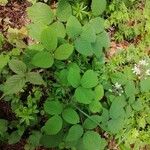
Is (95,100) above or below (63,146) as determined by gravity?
above

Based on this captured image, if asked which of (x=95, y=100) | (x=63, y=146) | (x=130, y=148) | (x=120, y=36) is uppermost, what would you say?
(x=120, y=36)

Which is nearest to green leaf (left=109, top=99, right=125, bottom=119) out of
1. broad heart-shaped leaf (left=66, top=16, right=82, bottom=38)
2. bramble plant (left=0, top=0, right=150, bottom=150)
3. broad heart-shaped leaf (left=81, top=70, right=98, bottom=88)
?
bramble plant (left=0, top=0, right=150, bottom=150)

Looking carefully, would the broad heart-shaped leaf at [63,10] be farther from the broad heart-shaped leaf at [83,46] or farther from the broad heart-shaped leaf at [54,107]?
the broad heart-shaped leaf at [54,107]

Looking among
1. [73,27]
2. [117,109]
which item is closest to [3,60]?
[73,27]

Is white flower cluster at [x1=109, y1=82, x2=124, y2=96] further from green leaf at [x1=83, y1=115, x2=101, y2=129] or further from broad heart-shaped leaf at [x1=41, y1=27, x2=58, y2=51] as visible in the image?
broad heart-shaped leaf at [x1=41, y1=27, x2=58, y2=51]

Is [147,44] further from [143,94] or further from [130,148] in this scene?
[130,148]

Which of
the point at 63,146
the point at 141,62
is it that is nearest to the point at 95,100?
the point at 63,146

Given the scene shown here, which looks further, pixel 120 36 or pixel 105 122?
pixel 120 36

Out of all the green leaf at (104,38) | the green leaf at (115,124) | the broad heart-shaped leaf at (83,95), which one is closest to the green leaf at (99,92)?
the broad heart-shaped leaf at (83,95)
